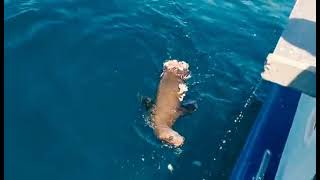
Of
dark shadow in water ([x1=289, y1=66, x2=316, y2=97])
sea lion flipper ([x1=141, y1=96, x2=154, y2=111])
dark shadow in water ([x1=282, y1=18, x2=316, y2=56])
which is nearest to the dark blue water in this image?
sea lion flipper ([x1=141, y1=96, x2=154, y2=111])

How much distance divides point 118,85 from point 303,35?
474cm

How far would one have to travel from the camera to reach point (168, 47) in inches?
359

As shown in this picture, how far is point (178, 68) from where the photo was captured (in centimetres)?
839

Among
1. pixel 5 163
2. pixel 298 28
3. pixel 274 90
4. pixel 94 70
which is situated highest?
pixel 298 28

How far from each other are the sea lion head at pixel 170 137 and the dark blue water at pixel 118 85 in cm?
13

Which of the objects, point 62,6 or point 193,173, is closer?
point 193,173

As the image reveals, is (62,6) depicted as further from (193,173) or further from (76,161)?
(193,173)

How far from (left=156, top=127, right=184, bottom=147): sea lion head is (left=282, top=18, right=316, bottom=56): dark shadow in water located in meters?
3.58

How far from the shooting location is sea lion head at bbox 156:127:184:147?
7.04 m

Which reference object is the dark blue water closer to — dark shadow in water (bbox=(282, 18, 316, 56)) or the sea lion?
the sea lion

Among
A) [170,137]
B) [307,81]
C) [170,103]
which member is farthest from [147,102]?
[307,81]

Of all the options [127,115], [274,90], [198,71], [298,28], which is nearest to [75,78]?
[127,115]

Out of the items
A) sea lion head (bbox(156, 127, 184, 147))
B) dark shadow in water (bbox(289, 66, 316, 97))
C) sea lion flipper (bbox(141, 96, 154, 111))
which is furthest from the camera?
sea lion flipper (bbox(141, 96, 154, 111))

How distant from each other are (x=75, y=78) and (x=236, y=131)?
311 cm
